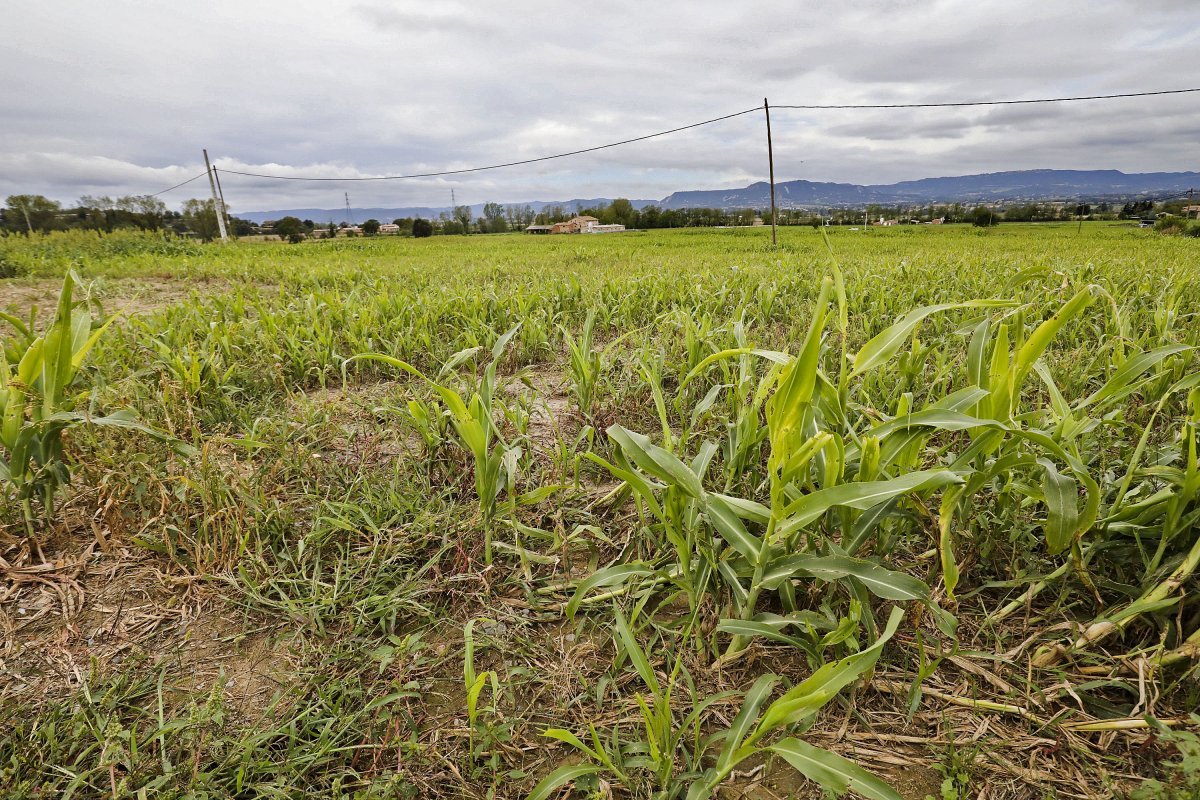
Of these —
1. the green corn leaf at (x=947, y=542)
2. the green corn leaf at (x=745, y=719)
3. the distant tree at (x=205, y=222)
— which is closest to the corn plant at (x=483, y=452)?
the green corn leaf at (x=745, y=719)

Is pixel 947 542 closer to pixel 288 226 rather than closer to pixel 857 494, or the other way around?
pixel 857 494

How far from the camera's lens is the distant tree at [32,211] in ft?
66.8

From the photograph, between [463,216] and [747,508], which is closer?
[747,508]

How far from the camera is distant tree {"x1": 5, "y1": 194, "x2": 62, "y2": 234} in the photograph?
20.4m

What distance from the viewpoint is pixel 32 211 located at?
22.0 meters

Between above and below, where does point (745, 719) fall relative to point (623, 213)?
below

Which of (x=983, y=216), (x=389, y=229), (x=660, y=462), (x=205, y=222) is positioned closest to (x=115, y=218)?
(x=205, y=222)

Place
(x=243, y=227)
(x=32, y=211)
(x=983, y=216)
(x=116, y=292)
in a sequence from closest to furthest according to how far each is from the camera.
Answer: (x=116, y=292)
(x=32, y=211)
(x=243, y=227)
(x=983, y=216)

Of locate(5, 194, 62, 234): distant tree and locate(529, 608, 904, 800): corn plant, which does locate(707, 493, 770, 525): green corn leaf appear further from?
locate(5, 194, 62, 234): distant tree

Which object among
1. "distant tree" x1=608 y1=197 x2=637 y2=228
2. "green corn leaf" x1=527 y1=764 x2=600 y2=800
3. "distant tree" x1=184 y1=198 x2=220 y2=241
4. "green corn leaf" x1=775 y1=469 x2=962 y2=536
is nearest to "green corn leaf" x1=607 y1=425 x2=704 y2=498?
"green corn leaf" x1=775 y1=469 x2=962 y2=536

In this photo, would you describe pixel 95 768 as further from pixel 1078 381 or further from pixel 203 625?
pixel 1078 381

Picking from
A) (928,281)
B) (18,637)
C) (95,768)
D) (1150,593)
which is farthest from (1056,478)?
(928,281)

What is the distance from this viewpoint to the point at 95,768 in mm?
1015

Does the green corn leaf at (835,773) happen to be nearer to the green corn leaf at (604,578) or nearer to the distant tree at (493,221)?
the green corn leaf at (604,578)
